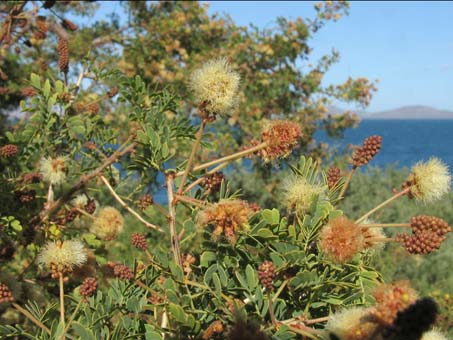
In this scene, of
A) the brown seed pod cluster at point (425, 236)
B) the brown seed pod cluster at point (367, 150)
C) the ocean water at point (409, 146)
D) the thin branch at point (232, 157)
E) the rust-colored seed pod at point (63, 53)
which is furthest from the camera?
the ocean water at point (409, 146)

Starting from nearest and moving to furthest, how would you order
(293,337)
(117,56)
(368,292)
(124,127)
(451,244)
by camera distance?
(293,337) → (368,292) → (451,244) → (124,127) → (117,56)

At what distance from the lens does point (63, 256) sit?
1426 mm

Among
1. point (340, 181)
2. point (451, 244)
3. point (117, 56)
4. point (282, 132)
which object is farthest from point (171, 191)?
point (117, 56)

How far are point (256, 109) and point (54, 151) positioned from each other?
4427 millimetres

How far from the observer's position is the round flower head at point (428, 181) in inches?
49.4

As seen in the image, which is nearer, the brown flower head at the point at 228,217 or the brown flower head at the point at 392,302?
the brown flower head at the point at 392,302

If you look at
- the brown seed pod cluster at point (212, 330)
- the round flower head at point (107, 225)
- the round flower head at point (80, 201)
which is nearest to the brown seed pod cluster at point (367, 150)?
the brown seed pod cluster at point (212, 330)

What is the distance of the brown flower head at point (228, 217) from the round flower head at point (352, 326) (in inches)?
10.1

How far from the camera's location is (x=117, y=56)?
7.06m

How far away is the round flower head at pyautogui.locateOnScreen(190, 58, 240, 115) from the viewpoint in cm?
127

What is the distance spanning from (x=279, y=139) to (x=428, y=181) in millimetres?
375

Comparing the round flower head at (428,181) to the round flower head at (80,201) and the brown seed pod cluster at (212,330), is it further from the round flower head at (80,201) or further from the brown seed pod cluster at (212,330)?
the round flower head at (80,201)

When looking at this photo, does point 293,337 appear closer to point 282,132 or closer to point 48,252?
point 282,132

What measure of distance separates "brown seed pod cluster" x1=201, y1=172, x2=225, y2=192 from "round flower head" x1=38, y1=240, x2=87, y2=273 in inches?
16.4
